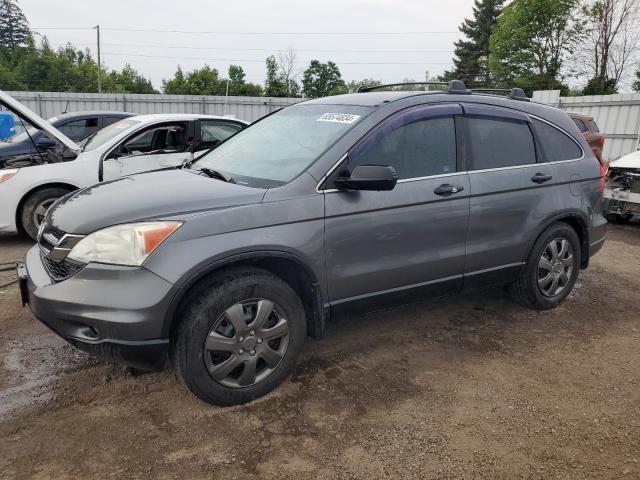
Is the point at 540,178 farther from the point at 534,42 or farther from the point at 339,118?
the point at 534,42

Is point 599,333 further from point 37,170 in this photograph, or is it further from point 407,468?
point 37,170

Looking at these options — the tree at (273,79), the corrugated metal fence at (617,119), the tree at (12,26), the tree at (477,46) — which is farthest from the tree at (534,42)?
the tree at (12,26)

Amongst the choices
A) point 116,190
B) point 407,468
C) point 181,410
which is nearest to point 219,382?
point 181,410

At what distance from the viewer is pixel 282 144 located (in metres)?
3.53

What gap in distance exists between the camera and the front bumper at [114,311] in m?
2.52

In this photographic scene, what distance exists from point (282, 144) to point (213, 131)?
3.74 metres

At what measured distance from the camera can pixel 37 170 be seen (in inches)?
237

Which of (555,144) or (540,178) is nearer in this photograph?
(540,178)

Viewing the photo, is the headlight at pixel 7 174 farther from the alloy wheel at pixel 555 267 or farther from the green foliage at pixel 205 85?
the green foliage at pixel 205 85

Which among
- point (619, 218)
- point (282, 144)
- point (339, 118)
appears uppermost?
point (339, 118)

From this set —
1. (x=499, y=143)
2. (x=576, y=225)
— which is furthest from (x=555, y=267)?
(x=499, y=143)

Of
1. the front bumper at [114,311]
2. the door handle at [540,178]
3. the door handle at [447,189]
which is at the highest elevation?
the door handle at [540,178]

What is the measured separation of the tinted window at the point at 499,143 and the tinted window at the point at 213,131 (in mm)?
3868

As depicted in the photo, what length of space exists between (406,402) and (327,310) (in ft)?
2.34
